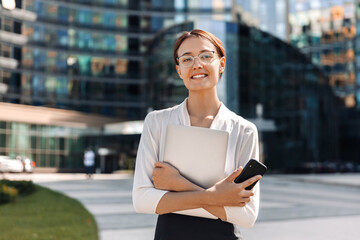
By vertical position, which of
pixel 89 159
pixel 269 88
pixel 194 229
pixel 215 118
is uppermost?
pixel 215 118

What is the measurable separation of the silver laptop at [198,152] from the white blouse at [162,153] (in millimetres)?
102

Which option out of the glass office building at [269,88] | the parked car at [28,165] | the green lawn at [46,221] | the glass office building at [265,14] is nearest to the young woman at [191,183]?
the green lawn at [46,221]

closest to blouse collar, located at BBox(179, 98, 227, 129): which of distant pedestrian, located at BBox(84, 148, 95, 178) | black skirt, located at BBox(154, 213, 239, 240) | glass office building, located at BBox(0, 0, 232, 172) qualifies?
black skirt, located at BBox(154, 213, 239, 240)

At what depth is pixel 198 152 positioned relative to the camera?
2.29 meters

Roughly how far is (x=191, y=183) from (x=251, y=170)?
0.30 metres

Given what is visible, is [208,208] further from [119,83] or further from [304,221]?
[119,83]

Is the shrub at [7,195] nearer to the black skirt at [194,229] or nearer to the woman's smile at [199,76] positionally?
the black skirt at [194,229]

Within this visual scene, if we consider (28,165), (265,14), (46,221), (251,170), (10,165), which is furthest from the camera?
(265,14)

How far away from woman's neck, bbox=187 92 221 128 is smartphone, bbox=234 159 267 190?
39 centimetres

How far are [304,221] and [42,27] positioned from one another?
1748 inches

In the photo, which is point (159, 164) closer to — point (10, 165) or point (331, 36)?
point (10, 165)

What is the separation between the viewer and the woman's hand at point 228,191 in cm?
224

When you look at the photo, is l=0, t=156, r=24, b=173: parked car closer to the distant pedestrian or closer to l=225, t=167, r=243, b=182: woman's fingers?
the distant pedestrian

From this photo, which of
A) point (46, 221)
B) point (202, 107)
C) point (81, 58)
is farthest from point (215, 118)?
point (81, 58)
